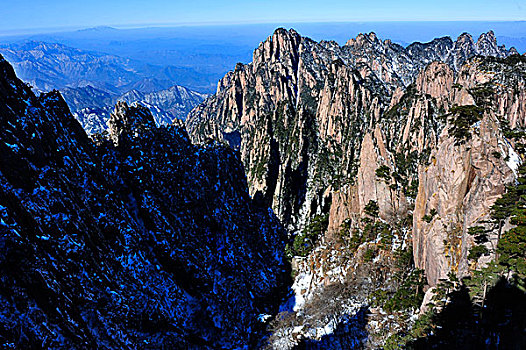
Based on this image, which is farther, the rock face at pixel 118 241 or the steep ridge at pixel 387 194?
the steep ridge at pixel 387 194

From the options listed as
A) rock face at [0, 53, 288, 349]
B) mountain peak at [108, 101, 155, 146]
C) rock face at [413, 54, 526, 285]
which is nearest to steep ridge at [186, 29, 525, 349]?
rock face at [413, 54, 526, 285]

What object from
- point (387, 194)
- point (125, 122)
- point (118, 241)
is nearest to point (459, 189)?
point (387, 194)

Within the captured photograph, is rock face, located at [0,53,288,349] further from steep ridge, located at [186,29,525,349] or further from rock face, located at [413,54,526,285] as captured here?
rock face, located at [413,54,526,285]

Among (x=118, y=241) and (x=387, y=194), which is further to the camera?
(x=387, y=194)

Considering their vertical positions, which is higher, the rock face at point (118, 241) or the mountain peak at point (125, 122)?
the mountain peak at point (125, 122)

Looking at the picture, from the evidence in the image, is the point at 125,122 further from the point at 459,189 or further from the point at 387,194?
the point at 459,189

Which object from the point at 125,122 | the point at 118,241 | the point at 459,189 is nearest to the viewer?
the point at 459,189

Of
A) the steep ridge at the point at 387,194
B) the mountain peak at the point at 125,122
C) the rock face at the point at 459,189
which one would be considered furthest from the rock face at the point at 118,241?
the rock face at the point at 459,189

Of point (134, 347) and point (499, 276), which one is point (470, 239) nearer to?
point (499, 276)

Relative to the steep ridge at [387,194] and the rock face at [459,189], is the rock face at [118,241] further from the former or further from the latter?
the rock face at [459,189]
